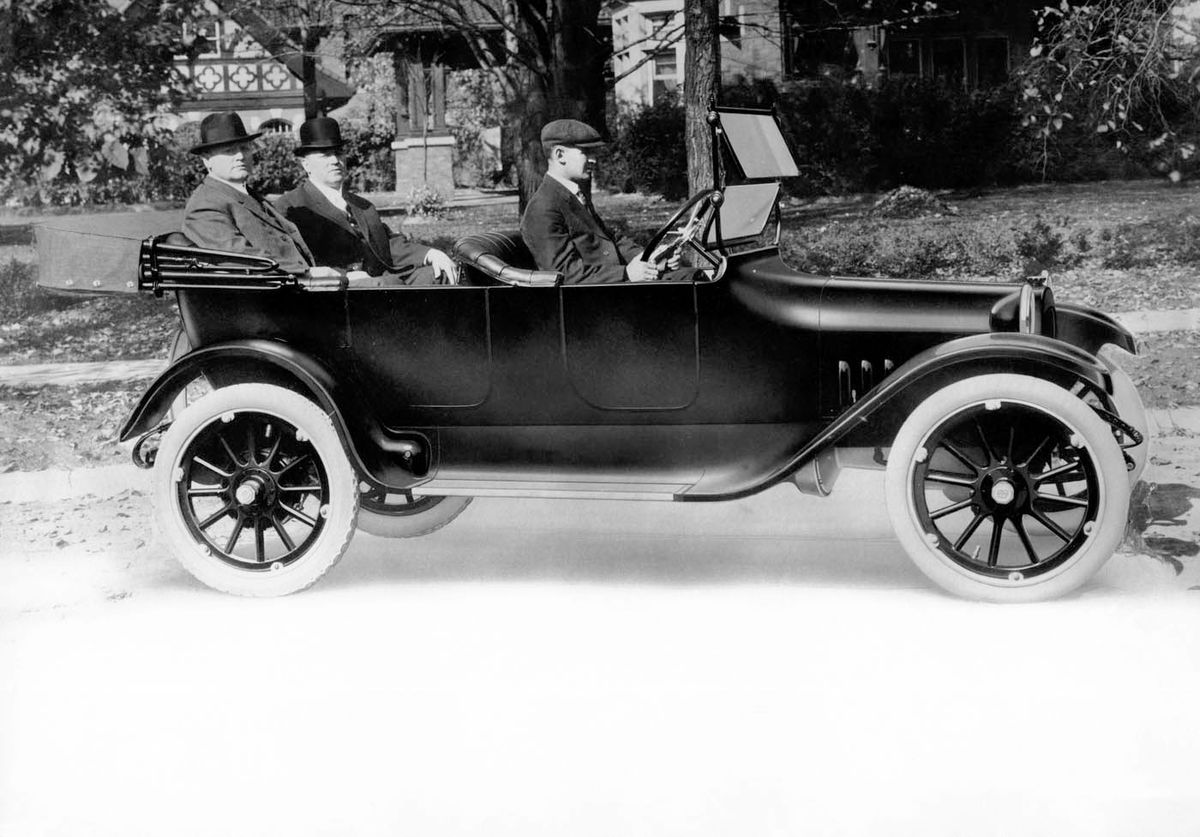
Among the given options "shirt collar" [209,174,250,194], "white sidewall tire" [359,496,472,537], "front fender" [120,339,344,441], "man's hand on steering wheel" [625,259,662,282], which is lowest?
"white sidewall tire" [359,496,472,537]

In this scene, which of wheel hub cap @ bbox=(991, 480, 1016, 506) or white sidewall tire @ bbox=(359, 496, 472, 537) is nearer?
wheel hub cap @ bbox=(991, 480, 1016, 506)

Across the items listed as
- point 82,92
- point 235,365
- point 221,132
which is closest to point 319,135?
point 221,132

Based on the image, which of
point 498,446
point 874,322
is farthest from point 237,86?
point 874,322

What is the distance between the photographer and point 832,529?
14.3ft

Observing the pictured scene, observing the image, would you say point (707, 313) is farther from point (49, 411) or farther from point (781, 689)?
point (49, 411)

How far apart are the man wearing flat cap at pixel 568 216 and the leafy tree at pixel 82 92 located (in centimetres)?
136

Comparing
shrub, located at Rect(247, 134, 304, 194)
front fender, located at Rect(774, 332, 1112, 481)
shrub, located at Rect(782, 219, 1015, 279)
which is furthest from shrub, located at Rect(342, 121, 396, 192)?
front fender, located at Rect(774, 332, 1112, 481)

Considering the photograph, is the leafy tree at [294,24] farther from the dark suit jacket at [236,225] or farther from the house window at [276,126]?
the dark suit jacket at [236,225]

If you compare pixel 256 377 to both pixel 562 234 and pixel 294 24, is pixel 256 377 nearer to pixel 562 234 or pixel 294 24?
pixel 562 234

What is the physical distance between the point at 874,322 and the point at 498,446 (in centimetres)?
121

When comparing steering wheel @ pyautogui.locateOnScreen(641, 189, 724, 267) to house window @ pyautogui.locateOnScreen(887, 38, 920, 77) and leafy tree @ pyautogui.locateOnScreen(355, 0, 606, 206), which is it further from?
house window @ pyautogui.locateOnScreen(887, 38, 920, 77)

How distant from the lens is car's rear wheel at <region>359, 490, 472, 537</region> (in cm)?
458

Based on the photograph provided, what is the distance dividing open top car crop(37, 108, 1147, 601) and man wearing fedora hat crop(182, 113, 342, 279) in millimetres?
126

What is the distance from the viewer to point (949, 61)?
456cm
